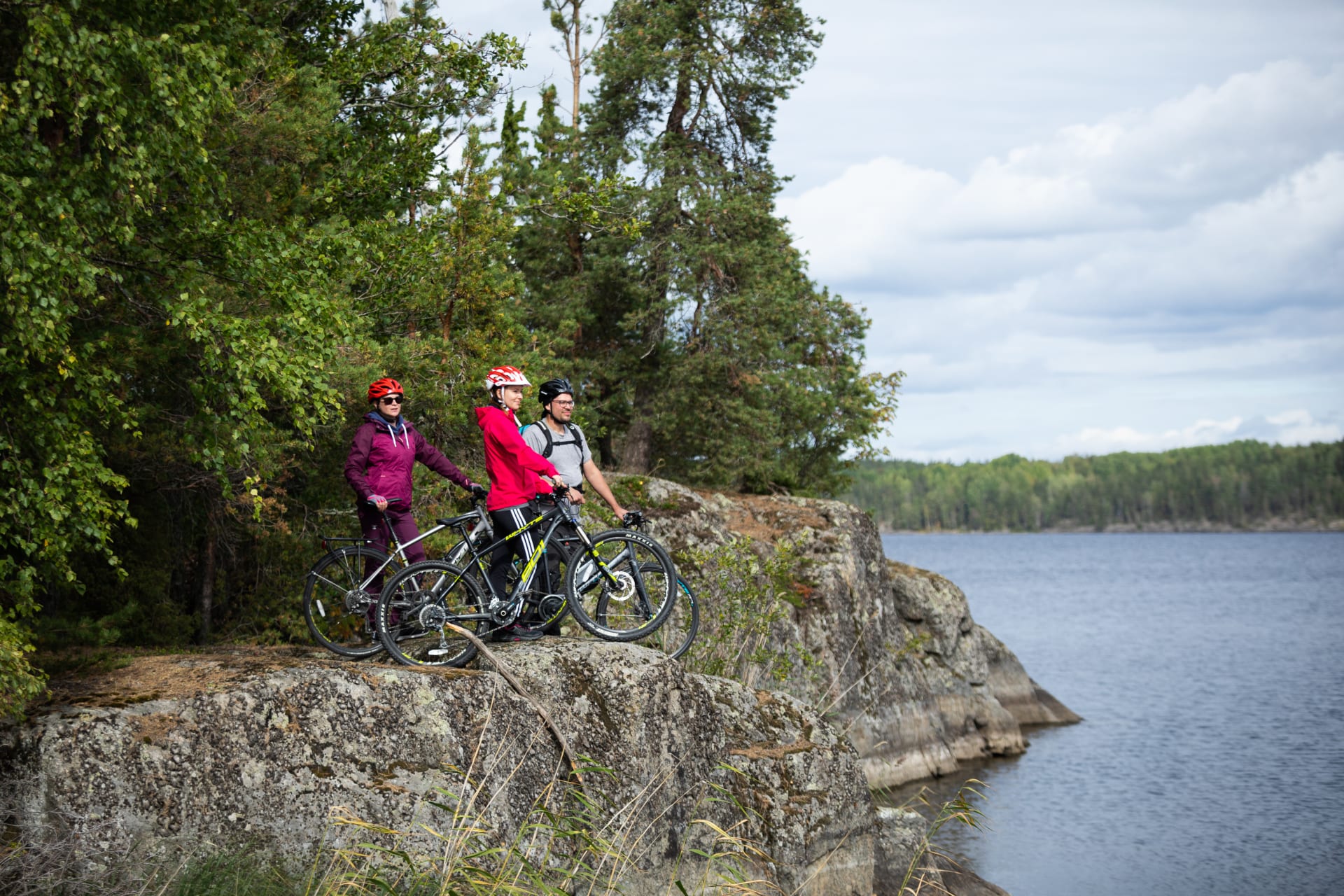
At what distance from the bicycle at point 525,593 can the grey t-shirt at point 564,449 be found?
9.4 inches

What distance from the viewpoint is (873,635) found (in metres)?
20.2

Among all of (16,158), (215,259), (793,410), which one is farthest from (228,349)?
(793,410)

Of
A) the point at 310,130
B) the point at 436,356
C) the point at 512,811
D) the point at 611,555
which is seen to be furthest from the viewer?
the point at 436,356

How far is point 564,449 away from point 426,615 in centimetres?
164

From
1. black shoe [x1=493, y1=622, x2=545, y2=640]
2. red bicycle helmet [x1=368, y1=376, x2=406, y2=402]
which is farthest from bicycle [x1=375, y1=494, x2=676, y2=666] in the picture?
red bicycle helmet [x1=368, y1=376, x2=406, y2=402]

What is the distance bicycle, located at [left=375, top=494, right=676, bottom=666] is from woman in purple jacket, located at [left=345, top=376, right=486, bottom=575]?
0.47 metres

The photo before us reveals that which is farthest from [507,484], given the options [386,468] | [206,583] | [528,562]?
[206,583]

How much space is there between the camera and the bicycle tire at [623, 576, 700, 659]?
352 inches

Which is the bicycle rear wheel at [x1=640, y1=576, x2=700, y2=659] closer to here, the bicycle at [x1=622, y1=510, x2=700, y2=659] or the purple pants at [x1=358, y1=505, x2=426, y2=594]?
the bicycle at [x1=622, y1=510, x2=700, y2=659]

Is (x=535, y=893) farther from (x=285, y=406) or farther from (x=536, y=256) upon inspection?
(x=536, y=256)

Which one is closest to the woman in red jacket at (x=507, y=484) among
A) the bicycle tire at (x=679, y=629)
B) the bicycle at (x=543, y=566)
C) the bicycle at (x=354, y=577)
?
the bicycle at (x=543, y=566)

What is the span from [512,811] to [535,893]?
1770mm

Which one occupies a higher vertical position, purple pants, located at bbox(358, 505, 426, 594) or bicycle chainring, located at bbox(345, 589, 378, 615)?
purple pants, located at bbox(358, 505, 426, 594)

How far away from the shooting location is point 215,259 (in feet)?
26.7
